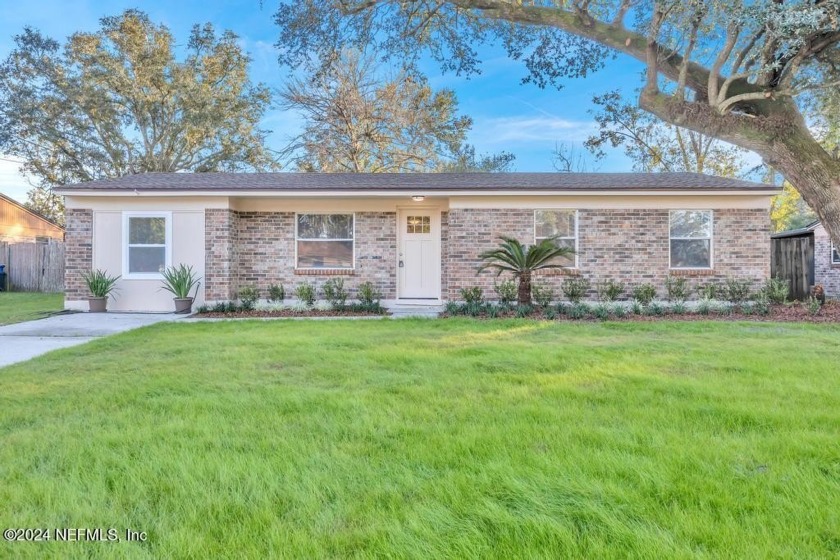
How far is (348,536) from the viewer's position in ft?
6.03

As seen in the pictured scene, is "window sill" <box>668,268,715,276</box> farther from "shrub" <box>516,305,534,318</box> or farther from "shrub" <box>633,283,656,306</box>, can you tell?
"shrub" <box>516,305,534,318</box>

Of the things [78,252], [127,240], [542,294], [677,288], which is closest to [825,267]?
[677,288]

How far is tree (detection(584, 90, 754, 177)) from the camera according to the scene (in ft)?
65.5

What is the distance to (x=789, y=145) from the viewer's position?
19.2 feet

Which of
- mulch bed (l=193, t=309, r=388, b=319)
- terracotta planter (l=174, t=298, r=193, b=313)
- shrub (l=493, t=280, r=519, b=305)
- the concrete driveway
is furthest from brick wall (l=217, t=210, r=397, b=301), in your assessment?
shrub (l=493, t=280, r=519, b=305)

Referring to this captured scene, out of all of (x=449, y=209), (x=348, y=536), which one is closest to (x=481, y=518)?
(x=348, y=536)

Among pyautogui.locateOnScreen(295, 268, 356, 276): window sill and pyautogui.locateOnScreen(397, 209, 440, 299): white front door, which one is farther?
pyautogui.locateOnScreen(397, 209, 440, 299): white front door

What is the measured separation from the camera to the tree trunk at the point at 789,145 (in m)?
5.78

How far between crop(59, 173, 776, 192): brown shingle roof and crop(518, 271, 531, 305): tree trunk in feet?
7.43

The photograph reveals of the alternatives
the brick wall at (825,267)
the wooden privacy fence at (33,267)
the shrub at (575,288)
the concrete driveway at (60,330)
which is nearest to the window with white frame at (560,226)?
the shrub at (575,288)

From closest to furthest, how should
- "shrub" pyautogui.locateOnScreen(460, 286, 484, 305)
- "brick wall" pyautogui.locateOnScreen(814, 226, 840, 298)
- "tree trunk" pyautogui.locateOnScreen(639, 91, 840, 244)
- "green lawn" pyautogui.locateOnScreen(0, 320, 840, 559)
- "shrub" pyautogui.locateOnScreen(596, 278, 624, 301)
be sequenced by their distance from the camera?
"green lawn" pyautogui.locateOnScreen(0, 320, 840, 559)
"tree trunk" pyautogui.locateOnScreen(639, 91, 840, 244)
"shrub" pyautogui.locateOnScreen(460, 286, 484, 305)
"shrub" pyautogui.locateOnScreen(596, 278, 624, 301)
"brick wall" pyautogui.locateOnScreen(814, 226, 840, 298)

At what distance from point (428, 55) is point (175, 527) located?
10483 mm

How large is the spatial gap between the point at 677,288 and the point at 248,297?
9913mm

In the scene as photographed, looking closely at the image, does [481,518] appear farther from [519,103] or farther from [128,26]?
[128,26]
